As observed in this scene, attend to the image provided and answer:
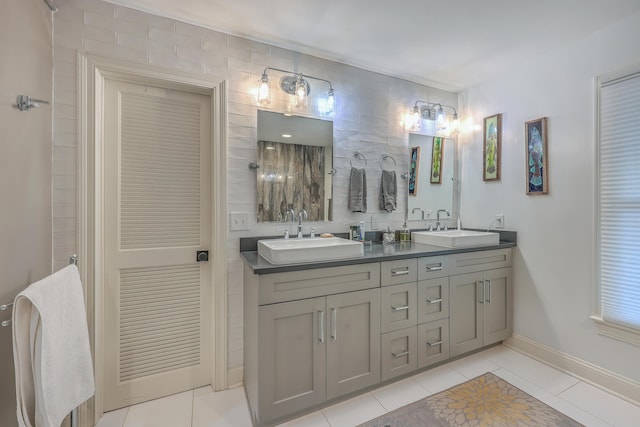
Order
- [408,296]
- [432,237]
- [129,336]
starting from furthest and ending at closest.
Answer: [432,237]
[408,296]
[129,336]

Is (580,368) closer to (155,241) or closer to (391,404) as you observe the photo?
(391,404)

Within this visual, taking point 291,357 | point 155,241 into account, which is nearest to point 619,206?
point 291,357

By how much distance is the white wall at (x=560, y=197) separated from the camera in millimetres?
1924

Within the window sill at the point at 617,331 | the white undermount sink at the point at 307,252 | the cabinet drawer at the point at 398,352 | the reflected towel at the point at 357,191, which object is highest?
the reflected towel at the point at 357,191

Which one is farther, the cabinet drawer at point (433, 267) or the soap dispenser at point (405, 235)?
the soap dispenser at point (405, 235)

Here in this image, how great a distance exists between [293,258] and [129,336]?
1214 mm

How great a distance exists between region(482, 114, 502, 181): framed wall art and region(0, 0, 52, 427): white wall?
10.8ft

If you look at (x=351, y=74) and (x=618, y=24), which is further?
(x=351, y=74)

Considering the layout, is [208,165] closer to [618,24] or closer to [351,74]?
Result: [351,74]

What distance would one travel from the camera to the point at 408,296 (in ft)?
6.39

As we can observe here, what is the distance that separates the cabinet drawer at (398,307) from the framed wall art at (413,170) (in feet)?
3.52

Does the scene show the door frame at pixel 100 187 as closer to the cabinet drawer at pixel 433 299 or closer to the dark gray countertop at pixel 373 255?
the dark gray countertop at pixel 373 255

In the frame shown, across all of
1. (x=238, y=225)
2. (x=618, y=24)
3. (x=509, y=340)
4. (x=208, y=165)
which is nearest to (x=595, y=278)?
(x=509, y=340)

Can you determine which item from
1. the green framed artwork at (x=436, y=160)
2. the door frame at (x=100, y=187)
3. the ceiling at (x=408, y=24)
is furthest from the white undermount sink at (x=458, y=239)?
the door frame at (x=100, y=187)
